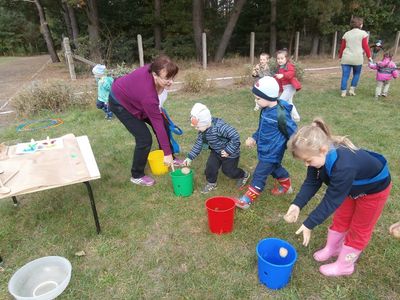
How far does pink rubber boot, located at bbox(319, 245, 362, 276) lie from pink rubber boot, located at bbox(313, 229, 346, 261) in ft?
0.36

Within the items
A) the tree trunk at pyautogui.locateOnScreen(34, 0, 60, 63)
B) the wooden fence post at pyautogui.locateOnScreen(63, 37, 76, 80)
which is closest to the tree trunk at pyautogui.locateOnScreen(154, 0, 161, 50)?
the tree trunk at pyautogui.locateOnScreen(34, 0, 60, 63)

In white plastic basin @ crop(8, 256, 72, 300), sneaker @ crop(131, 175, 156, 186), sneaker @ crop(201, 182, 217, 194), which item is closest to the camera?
white plastic basin @ crop(8, 256, 72, 300)

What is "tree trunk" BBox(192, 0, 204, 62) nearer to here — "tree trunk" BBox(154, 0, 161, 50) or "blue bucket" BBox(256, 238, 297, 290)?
"tree trunk" BBox(154, 0, 161, 50)

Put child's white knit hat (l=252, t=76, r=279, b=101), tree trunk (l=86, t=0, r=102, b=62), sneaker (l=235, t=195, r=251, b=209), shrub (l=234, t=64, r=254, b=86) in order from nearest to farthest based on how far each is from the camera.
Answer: child's white knit hat (l=252, t=76, r=279, b=101), sneaker (l=235, t=195, r=251, b=209), shrub (l=234, t=64, r=254, b=86), tree trunk (l=86, t=0, r=102, b=62)

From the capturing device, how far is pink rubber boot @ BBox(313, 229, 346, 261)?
2.50 meters

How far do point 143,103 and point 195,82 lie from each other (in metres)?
5.56

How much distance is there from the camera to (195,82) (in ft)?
27.8

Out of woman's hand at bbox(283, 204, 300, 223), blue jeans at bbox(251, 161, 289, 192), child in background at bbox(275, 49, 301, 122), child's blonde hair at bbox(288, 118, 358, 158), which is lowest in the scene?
blue jeans at bbox(251, 161, 289, 192)

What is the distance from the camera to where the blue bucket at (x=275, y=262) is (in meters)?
2.19

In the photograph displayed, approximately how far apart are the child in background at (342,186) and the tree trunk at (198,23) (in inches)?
545

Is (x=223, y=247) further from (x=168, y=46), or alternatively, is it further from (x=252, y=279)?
(x=168, y=46)

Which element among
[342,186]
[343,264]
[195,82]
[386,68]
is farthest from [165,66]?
[386,68]

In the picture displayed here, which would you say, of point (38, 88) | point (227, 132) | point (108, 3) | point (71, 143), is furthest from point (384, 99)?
point (108, 3)

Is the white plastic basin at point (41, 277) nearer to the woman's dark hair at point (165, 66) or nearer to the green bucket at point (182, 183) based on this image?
the green bucket at point (182, 183)
